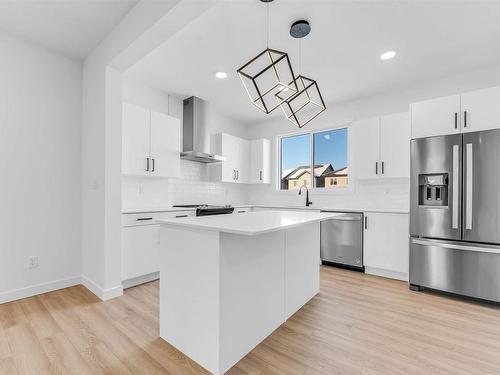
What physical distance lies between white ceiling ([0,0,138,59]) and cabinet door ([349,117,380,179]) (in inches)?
133

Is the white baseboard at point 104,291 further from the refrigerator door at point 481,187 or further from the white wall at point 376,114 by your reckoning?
the refrigerator door at point 481,187

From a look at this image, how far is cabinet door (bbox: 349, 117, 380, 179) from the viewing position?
3789mm

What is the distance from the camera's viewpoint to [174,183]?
4.16 metres

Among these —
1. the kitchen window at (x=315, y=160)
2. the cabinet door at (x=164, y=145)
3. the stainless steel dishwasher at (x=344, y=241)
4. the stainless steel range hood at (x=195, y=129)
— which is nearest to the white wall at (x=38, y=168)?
the cabinet door at (x=164, y=145)

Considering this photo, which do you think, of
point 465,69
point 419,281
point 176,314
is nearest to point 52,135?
point 176,314

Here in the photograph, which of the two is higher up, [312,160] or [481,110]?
[481,110]

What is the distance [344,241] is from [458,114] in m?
2.15

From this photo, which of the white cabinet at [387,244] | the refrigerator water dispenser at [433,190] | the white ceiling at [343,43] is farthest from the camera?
the white cabinet at [387,244]

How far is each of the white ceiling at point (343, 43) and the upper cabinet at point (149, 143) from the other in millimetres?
589

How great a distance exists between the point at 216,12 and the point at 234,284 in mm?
2269

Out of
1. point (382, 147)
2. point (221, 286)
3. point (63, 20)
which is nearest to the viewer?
point (221, 286)

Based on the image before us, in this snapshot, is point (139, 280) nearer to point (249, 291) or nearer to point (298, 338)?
point (249, 291)

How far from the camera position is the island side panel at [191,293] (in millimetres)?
1540

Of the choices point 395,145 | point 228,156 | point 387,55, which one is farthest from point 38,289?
point 395,145
